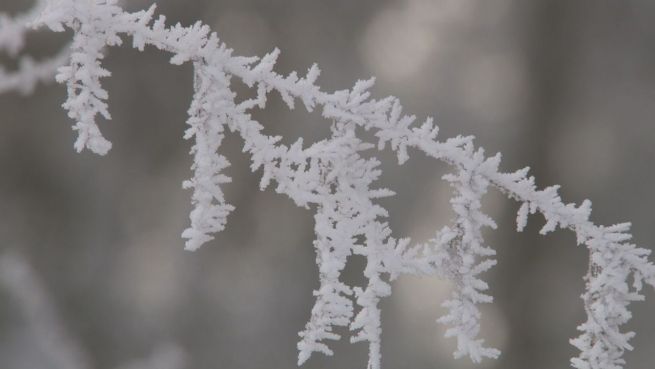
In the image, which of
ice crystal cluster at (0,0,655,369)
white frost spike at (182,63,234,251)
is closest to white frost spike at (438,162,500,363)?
ice crystal cluster at (0,0,655,369)

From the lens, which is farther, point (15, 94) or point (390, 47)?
point (15, 94)

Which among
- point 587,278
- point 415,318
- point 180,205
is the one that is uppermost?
point 180,205

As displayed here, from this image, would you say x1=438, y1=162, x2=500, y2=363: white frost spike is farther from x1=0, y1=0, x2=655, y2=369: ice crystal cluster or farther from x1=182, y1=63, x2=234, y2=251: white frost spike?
x1=182, y1=63, x2=234, y2=251: white frost spike

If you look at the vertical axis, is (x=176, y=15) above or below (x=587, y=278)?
above

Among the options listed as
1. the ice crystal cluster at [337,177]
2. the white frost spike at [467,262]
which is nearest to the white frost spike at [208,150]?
the ice crystal cluster at [337,177]

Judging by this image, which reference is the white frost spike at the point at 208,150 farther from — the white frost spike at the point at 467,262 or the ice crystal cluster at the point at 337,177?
the white frost spike at the point at 467,262

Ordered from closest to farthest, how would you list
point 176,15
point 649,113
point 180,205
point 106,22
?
point 106,22 < point 649,113 < point 176,15 < point 180,205

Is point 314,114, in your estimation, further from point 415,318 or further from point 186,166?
point 415,318

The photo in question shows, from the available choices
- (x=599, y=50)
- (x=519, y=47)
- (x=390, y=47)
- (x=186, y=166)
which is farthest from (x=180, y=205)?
(x=599, y=50)
